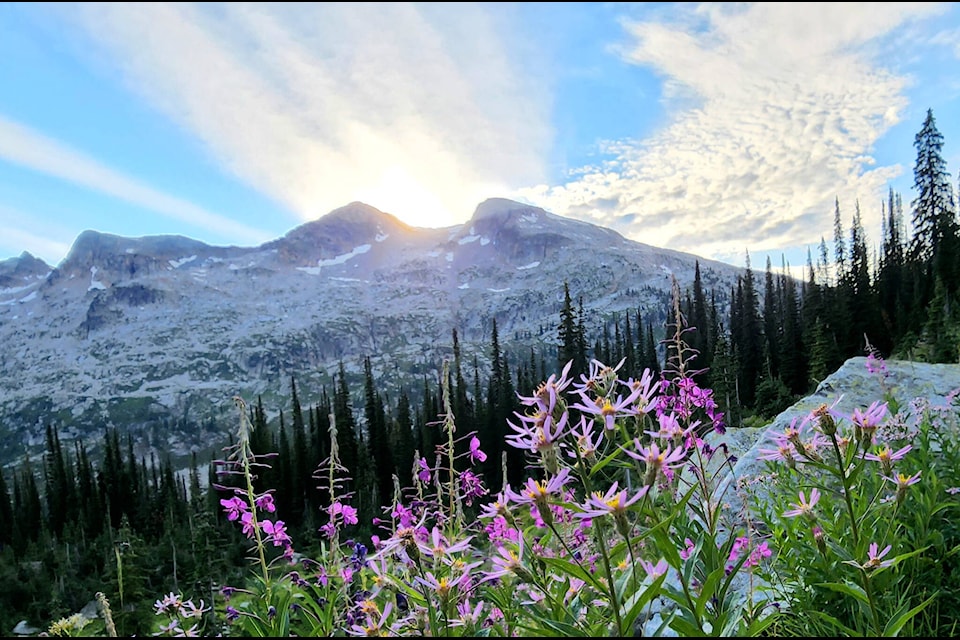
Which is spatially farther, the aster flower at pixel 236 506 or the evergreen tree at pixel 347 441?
the evergreen tree at pixel 347 441

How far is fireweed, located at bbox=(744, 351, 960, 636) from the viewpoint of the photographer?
209cm

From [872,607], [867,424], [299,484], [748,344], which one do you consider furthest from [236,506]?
[748,344]

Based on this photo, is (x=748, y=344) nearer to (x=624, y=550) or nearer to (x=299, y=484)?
(x=299, y=484)

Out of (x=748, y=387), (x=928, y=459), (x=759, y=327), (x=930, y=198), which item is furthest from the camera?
(x=759, y=327)

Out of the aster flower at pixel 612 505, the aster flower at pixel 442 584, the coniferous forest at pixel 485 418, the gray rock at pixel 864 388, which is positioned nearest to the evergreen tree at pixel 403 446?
the coniferous forest at pixel 485 418

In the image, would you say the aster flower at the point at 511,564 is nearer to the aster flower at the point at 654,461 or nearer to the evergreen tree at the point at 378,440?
the aster flower at the point at 654,461

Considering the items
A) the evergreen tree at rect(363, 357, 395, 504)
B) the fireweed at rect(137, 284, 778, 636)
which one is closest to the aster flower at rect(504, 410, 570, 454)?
the fireweed at rect(137, 284, 778, 636)

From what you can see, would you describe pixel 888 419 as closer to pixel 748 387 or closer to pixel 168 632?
pixel 168 632

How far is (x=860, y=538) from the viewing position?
2184 mm

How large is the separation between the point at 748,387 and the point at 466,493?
199 feet

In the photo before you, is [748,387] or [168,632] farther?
[748,387]

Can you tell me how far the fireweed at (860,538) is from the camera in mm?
2090

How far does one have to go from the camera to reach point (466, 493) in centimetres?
477

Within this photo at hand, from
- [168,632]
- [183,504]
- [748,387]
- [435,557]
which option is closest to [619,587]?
[435,557]
